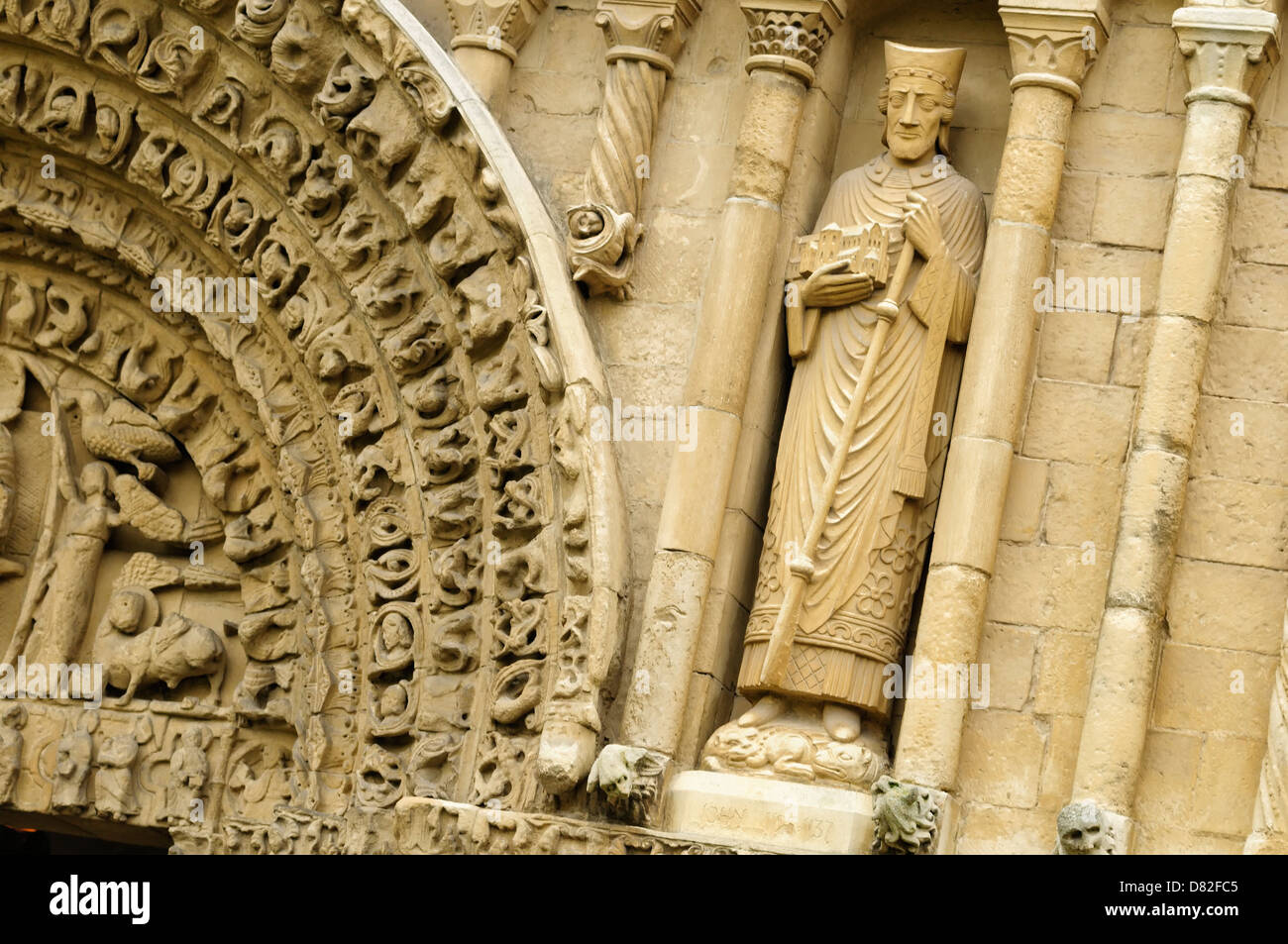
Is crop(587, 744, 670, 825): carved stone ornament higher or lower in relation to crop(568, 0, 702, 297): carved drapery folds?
lower

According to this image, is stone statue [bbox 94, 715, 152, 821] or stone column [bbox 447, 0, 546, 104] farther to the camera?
stone statue [bbox 94, 715, 152, 821]

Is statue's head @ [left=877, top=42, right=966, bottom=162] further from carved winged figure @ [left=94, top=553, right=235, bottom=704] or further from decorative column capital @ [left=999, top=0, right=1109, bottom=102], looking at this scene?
carved winged figure @ [left=94, top=553, right=235, bottom=704]

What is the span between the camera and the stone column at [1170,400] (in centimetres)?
754

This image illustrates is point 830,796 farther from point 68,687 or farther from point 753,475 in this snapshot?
point 68,687

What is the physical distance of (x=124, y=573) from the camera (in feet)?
31.9

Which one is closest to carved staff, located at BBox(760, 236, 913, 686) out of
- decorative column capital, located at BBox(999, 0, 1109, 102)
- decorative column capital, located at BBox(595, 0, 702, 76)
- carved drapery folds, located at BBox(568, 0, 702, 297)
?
decorative column capital, located at BBox(999, 0, 1109, 102)

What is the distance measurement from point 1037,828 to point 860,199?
82.4 inches

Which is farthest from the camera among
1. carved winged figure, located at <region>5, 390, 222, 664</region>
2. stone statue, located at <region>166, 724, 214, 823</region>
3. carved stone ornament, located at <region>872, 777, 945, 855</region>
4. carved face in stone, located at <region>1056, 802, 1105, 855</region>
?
carved winged figure, located at <region>5, 390, 222, 664</region>

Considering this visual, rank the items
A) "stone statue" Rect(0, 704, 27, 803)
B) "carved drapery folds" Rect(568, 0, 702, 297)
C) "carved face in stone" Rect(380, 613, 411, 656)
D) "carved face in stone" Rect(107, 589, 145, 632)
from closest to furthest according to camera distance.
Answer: "carved drapery folds" Rect(568, 0, 702, 297) < "carved face in stone" Rect(380, 613, 411, 656) < "stone statue" Rect(0, 704, 27, 803) < "carved face in stone" Rect(107, 589, 145, 632)

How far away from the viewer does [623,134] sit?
28.5 feet

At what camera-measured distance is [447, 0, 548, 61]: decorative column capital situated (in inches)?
352

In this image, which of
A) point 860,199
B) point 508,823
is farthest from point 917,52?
point 508,823

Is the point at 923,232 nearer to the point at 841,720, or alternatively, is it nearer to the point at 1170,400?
the point at 1170,400

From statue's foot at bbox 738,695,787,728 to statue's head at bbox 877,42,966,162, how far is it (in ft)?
5.92
